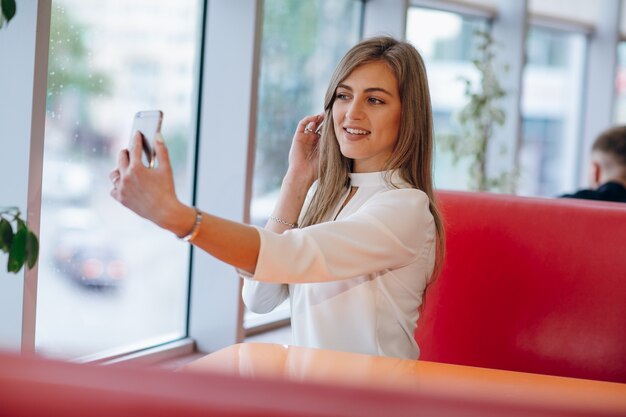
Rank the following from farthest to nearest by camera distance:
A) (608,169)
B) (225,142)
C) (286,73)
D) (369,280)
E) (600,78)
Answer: (600,78)
(286,73)
(225,142)
(608,169)
(369,280)

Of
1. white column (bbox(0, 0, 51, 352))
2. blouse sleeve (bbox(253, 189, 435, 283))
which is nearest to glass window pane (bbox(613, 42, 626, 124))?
white column (bbox(0, 0, 51, 352))

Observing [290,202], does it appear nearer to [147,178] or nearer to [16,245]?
[16,245]

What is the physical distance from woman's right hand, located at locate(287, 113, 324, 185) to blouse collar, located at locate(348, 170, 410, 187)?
0.40 ft

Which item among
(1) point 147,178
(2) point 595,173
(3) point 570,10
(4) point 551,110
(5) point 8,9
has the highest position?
(3) point 570,10

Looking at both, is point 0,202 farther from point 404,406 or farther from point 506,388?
point 404,406

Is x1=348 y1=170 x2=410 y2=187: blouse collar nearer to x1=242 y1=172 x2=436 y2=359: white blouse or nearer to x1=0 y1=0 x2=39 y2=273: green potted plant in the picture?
x1=242 y1=172 x2=436 y2=359: white blouse

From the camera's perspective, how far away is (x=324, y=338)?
1.87 meters

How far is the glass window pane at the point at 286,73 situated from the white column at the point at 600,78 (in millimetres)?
3645

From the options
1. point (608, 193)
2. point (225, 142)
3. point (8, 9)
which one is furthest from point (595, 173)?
point (8, 9)

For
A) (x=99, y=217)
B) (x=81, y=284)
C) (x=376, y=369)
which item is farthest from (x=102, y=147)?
(x=376, y=369)

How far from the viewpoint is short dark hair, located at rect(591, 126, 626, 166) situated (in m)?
3.65

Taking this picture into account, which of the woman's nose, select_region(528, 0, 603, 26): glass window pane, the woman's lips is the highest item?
select_region(528, 0, 603, 26): glass window pane

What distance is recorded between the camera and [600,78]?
8688 mm

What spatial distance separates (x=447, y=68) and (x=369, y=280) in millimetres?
5320
